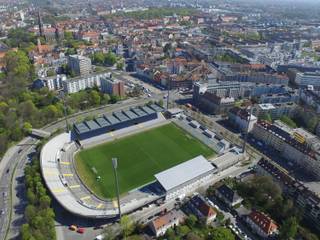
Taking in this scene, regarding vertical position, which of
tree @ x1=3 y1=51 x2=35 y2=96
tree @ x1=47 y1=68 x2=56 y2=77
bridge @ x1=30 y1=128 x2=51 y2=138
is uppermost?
tree @ x1=3 y1=51 x2=35 y2=96

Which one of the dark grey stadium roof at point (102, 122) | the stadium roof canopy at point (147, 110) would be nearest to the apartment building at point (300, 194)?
the stadium roof canopy at point (147, 110)

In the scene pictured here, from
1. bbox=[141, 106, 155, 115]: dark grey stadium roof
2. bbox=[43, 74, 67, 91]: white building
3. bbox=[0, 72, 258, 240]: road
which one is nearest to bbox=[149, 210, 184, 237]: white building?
bbox=[0, 72, 258, 240]: road

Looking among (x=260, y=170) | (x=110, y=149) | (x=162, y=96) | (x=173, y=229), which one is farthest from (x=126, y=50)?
(x=173, y=229)

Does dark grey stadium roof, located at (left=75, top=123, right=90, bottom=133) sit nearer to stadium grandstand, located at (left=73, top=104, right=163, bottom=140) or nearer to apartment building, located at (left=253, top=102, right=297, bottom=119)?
stadium grandstand, located at (left=73, top=104, right=163, bottom=140)

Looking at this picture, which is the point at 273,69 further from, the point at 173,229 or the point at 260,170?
the point at 173,229

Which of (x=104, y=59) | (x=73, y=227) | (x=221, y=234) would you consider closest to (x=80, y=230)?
(x=73, y=227)
